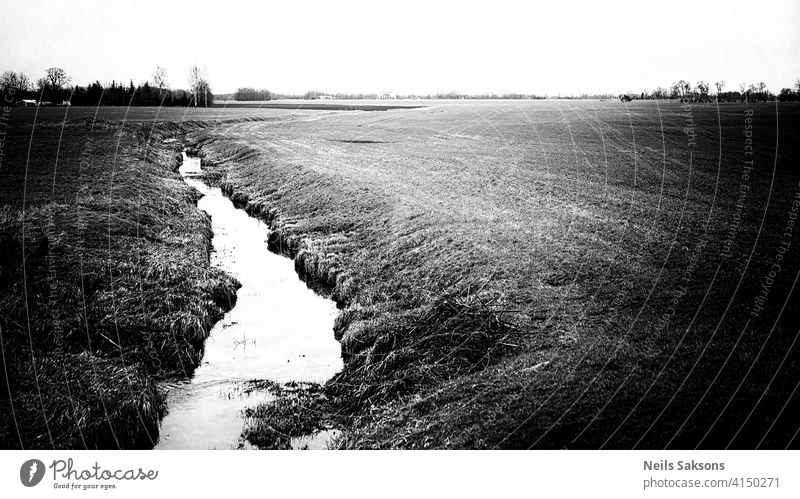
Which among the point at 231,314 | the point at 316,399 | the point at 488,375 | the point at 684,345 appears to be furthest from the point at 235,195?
the point at 684,345

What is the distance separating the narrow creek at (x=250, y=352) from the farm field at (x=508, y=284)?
2.10 feet

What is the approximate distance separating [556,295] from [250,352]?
760 cm

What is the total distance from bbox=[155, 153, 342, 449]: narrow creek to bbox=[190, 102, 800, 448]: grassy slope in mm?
793

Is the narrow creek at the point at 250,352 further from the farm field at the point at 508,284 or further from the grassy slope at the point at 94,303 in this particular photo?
the farm field at the point at 508,284

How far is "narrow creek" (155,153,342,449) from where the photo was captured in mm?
10586

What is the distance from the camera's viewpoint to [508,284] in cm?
1383

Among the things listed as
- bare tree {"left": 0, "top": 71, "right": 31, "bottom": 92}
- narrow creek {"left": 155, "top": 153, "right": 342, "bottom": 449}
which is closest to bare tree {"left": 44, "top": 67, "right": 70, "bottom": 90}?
bare tree {"left": 0, "top": 71, "right": 31, "bottom": 92}

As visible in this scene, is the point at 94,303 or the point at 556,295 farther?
the point at 94,303

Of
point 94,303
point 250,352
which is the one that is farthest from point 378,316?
point 94,303

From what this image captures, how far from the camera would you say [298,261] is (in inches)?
789

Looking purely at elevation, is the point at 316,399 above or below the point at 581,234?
below

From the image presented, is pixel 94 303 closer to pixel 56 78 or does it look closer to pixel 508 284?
Answer: pixel 56 78

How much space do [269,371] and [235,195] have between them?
67.6 feet
